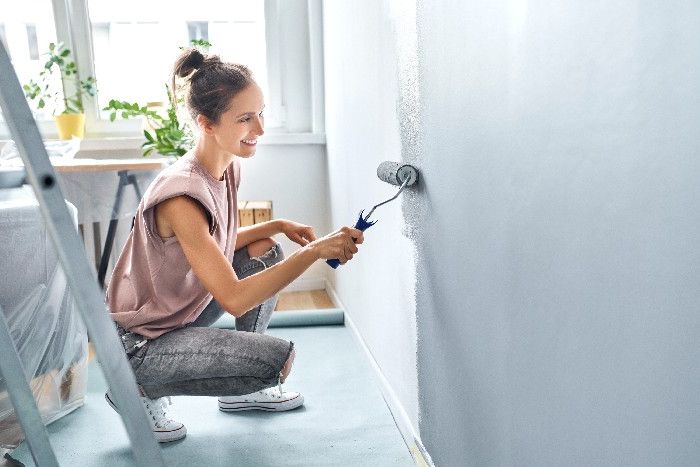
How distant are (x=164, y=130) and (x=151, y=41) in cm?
53

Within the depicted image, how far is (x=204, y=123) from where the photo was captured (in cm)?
146

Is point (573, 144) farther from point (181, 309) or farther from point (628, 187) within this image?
point (181, 309)

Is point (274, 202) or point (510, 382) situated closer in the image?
point (510, 382)

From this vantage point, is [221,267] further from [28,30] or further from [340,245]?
[28,30]

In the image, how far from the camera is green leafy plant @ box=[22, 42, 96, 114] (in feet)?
8.90

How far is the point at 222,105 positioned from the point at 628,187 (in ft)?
3.40

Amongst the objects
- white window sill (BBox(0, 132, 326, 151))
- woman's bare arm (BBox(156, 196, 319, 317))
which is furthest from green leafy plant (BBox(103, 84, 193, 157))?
woman's bare arm (BBox(156, 196, 319, 317))

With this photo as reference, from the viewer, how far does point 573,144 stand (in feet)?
2.09

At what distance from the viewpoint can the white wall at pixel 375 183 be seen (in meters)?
1.41

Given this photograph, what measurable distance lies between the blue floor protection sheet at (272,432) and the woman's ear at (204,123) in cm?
66

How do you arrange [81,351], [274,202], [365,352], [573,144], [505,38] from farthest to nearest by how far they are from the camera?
[274,202] → [365,352] → [81,351] → [505,38] → [573,144]

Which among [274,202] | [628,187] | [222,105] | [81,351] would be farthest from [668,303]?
[274,202]

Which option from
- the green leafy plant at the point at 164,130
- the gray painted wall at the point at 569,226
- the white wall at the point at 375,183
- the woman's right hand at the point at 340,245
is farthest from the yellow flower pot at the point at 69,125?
the gray painted wall at the point at 569,226

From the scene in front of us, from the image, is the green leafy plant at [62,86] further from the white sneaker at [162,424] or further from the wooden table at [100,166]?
the white sneaker at [162,424]
